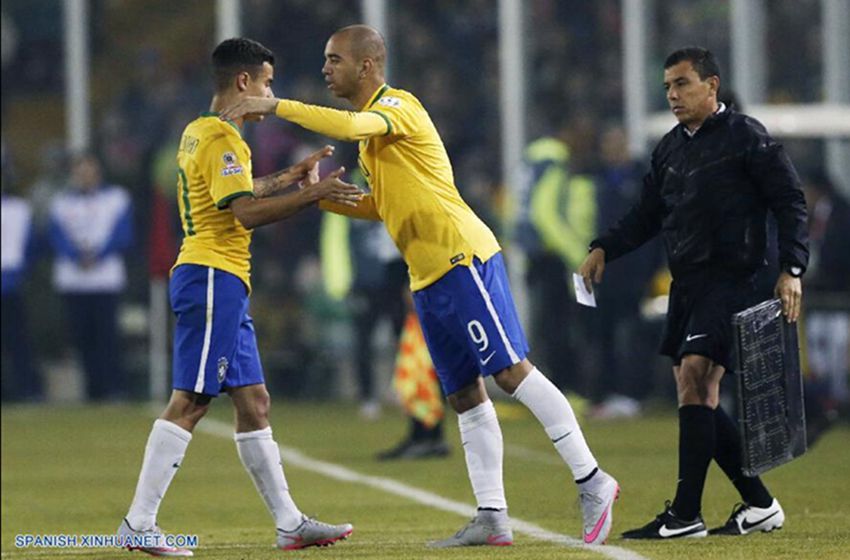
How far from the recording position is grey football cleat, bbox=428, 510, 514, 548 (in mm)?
8555

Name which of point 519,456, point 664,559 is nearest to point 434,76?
point 519,456

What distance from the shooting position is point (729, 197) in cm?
870

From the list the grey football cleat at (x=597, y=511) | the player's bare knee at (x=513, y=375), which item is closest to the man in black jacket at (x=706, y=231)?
the grey football cleat at (x=597, y=511)

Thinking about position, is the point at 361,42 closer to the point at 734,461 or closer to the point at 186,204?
the point at 186,204

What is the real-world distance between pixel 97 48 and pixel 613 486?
14.9 meters

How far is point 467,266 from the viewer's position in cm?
855

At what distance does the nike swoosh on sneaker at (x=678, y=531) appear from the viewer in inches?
343

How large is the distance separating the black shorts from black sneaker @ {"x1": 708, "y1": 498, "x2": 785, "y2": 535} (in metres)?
0.65

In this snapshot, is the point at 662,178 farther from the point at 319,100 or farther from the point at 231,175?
the point at 319,100

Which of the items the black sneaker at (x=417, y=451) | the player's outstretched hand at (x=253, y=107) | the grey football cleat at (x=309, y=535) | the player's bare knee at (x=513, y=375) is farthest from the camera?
the black sneaker at (x=417, y=451)

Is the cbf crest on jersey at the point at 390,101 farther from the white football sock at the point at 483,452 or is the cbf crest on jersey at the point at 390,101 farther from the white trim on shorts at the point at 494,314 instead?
the white football sock at the point at 483,452

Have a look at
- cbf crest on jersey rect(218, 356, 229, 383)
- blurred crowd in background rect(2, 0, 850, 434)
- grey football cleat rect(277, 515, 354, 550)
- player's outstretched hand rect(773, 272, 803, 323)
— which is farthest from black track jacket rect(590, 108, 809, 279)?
blurred crowd in background rect(2, 0, 850, 434)

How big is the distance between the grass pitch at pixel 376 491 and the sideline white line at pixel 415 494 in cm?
8

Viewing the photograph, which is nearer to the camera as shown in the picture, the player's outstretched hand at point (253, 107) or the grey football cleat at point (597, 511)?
the player's outstretched hand at point (253, 107)
